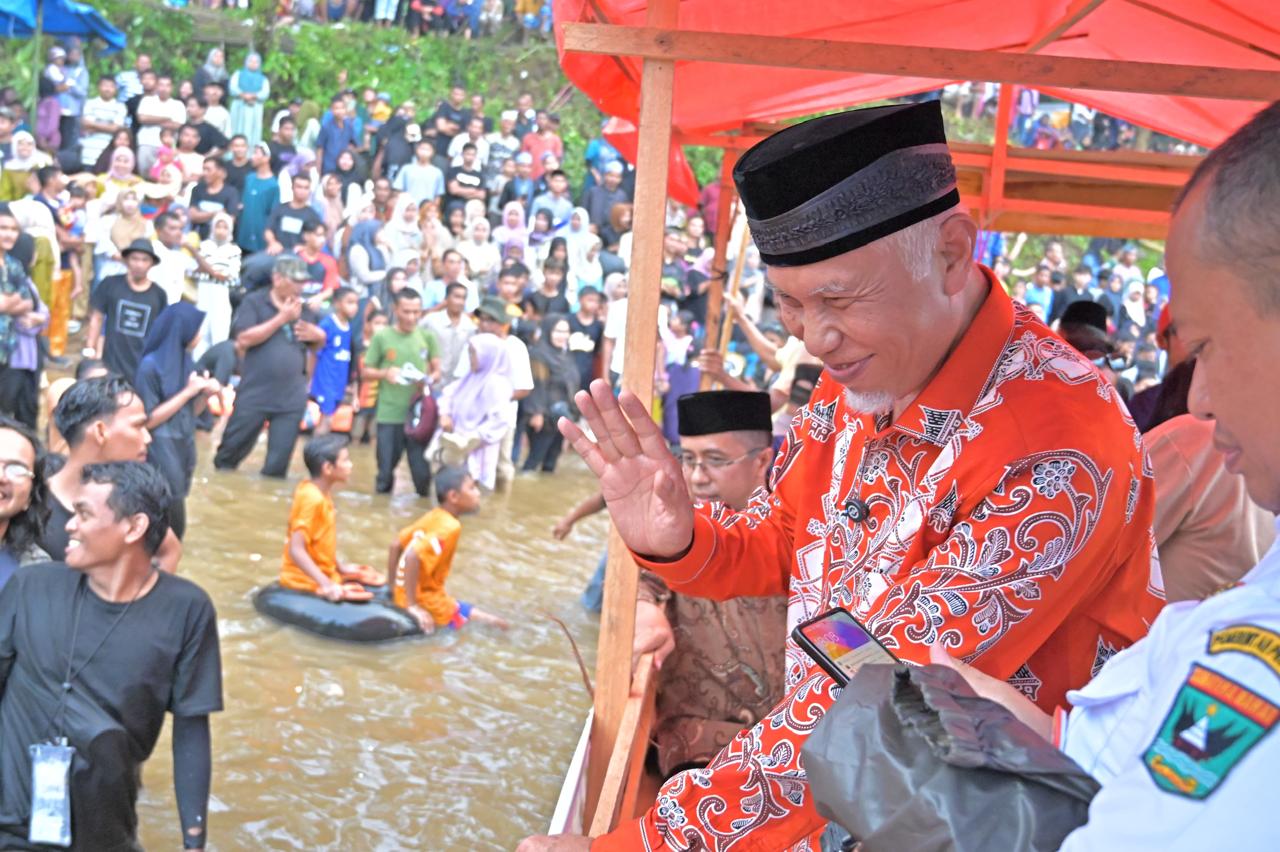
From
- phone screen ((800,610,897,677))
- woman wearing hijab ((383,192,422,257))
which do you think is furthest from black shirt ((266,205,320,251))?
phone screen ((800,610,897,677))

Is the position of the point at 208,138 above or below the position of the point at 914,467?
above

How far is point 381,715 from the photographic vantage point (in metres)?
6.79

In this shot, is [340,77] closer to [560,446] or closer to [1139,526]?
[560,446]

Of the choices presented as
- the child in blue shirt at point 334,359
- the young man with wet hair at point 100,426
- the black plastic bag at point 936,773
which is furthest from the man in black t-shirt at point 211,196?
the black plastic bag at point 936,773

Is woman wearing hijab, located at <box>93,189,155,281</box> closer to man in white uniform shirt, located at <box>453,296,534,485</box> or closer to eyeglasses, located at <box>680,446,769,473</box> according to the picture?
man in white uniform shirt, located at <box>453,296,534,485</box>

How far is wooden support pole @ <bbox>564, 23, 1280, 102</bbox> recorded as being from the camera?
8.78ft

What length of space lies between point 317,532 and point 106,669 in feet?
14.1

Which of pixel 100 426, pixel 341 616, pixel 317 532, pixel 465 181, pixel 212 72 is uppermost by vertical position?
pixel 212 72

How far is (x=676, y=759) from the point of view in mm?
4035

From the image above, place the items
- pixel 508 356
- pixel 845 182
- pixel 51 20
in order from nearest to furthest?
pixel 845 182 → pixel 508 356 → pixel 51 20

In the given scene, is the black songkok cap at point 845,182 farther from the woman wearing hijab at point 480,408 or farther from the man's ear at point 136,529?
the woman wearing hijab at point 480,408

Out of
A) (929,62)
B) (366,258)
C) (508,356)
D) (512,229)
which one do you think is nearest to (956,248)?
(929,62)

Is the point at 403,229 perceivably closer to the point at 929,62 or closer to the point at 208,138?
the point at 208,138

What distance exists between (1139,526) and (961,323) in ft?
1.26
